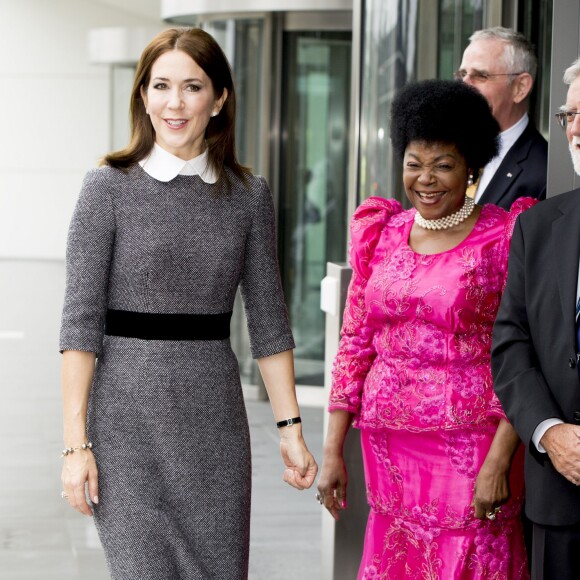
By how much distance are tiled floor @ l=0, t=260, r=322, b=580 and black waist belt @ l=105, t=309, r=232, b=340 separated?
108 inches

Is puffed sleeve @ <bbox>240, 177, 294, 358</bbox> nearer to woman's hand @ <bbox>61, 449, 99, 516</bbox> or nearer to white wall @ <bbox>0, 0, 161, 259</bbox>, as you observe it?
woman's hand @ <bbox>61, 449, 99, 516</bbox>

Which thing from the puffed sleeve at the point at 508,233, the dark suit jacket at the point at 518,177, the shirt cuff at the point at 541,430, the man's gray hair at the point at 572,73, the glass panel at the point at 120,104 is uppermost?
the glass panel at the point at 120,104

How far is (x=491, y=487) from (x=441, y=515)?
7.6 inches

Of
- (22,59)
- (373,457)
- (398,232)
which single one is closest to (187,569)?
(373,457)

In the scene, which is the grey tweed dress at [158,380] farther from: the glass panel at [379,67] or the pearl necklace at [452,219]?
the glass panel at [379,67]

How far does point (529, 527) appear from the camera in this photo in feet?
11.8

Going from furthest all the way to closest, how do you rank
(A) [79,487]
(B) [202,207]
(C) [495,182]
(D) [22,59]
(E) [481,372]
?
(D) [22,59]
(C) [495,182]
(E) [481,372]
(B) [202,207]
(A) [79,487]

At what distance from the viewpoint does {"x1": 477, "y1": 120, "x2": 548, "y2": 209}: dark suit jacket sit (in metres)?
4.12

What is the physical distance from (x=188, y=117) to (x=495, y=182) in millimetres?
1561

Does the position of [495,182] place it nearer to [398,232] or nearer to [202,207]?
[398,232]

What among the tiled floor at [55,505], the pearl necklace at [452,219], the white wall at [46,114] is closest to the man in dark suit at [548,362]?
the pearl necklace at [452,219]

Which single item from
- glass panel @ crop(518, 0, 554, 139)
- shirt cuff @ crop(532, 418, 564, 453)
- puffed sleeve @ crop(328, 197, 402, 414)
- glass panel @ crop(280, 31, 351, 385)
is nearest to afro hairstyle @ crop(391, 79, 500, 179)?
puffed sleeve @ crop(328, 197, 402, 414)

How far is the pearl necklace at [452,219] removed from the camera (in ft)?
11.0

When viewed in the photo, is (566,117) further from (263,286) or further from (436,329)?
(263,286)
